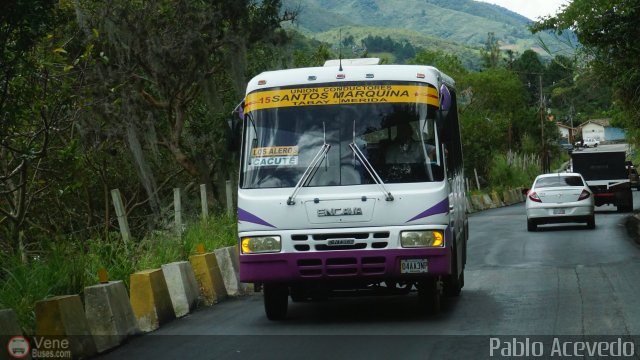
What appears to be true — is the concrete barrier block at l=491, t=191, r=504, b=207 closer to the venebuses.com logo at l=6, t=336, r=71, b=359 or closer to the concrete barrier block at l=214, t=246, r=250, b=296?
the concrete barrier block at l=214, t=246, r=250, b=296

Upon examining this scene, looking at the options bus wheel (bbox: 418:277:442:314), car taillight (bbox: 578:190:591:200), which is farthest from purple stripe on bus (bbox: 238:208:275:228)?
car taillight (bbox: 578:190:591:200)

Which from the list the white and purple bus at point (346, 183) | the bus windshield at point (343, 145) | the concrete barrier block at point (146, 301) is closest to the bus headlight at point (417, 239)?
the white and purple bus at point (346, 183)

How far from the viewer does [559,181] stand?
29000mm

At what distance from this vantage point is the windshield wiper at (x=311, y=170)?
36.1ft

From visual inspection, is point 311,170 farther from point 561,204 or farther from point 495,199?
point 495,199

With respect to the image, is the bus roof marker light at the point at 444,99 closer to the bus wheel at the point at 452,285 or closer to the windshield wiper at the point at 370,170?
the windshield wiper at the point at 370,170

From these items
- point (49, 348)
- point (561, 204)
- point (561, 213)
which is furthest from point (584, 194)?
point (49, 348)

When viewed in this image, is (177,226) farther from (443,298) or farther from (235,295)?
(443,298)

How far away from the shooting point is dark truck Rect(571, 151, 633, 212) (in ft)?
127

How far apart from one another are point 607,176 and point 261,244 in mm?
31817

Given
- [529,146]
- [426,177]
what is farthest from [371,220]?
[529,146]

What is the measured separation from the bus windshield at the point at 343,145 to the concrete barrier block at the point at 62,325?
2716 mm

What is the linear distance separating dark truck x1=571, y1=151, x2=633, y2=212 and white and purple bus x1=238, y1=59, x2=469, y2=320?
28.5 metres

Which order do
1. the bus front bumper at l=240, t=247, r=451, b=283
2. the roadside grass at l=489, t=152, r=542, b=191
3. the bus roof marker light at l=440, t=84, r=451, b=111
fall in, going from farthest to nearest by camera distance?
1. the roadside grass at l=489, t=152, r=542, b=191
2. the bus roof marker light at l=440, t=84, r=451, b=111
3. the bus front bumper at l=240, t=247, r=451, b=283
